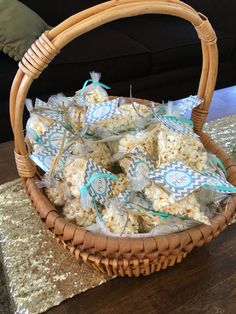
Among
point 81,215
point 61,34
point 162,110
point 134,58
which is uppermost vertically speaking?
point 61,34

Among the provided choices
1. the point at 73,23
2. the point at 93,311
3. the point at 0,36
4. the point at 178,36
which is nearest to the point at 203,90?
the point at 73,23

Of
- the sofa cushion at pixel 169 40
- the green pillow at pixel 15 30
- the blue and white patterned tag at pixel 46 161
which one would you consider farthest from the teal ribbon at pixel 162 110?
the sofa cushion at pixel 169 40

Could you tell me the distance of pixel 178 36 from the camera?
74.5 inches

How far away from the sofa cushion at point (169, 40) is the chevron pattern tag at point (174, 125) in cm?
121

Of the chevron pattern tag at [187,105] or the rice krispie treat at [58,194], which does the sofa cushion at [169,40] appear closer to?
the chevron pattern tag at [187,105]

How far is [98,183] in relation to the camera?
0.58 m

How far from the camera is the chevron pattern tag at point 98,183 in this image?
22.8 inches

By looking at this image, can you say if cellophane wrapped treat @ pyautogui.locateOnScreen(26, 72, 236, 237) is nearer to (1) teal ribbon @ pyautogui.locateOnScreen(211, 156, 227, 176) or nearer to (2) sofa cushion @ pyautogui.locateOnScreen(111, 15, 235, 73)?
(1) teal ribbon @ pyautogui.locateOnScreen(211, 156, 227, 176)

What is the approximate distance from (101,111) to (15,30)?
97 cm

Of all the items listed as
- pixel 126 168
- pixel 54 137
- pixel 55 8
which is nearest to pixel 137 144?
pixel 126 168

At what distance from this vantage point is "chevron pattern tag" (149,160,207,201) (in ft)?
1.81

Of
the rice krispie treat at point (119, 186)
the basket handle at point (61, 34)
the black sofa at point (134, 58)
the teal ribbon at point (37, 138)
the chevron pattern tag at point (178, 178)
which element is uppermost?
the basket handle at point (61, 34)

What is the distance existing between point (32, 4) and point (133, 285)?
166 cm

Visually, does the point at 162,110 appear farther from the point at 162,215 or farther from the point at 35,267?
the point at 35,267
